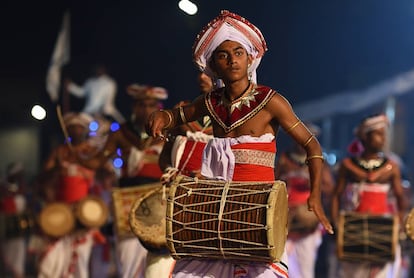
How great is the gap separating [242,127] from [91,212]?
4.74 m

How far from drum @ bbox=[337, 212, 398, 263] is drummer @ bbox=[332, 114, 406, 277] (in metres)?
0.14

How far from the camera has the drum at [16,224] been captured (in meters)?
13.9

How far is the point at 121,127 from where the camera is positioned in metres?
9.45

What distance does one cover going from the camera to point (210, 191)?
6.13 metres

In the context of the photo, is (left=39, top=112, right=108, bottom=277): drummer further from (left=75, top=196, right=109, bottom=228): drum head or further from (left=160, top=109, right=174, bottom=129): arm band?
(left=160, top=109, right=174, bottom=129): arm band

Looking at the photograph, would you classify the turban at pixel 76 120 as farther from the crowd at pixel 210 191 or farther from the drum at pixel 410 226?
the drum at pixel 410 226

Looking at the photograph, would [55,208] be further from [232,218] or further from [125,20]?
[125,20]

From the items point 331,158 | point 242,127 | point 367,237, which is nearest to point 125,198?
point 367,237

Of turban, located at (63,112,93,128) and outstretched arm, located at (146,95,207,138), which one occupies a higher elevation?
turban, located at (63,112,93,128)

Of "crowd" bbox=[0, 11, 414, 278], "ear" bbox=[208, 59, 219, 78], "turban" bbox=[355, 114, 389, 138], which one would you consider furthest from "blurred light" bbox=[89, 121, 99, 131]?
"ear" bbox=[208, 59, 219, 78]

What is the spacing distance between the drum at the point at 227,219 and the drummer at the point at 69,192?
14.0ft

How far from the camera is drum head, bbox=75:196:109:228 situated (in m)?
10.8

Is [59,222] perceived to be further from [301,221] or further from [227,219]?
[227,219]

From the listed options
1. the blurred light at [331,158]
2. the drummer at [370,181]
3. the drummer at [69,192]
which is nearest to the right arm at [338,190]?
the drummer at [370,181]
